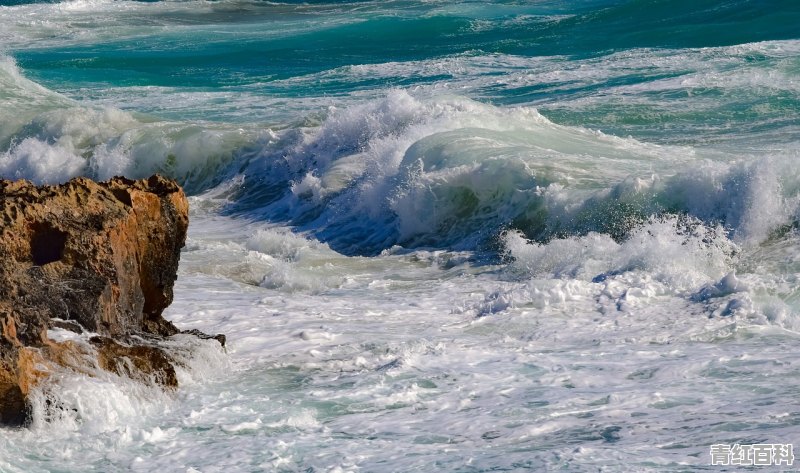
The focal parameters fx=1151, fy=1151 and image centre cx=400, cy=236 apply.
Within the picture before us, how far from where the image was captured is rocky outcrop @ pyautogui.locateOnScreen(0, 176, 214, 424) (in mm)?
5562

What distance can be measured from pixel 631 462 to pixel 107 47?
2722 cm

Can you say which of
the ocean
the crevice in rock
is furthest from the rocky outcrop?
the ocean

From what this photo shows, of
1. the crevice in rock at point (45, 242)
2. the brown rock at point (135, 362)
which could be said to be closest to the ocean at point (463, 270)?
the brown rock at point (135, 362)

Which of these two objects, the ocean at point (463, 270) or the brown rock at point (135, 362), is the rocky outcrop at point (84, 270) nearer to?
the brown rock at point (135, 362)

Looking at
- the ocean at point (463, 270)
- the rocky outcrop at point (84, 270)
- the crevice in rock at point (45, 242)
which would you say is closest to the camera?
the ocean at point (463, 270)

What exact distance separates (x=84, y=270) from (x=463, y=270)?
13.8ft

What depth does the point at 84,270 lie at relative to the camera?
5.73 metres

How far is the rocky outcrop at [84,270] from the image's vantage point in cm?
556

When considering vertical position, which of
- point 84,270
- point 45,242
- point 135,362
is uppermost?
point 45,242

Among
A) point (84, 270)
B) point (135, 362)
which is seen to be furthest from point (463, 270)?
point (84, 270)

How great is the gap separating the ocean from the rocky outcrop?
176 mm

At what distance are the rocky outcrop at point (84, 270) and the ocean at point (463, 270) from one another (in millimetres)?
176

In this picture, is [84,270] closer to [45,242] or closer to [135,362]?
[45,242]

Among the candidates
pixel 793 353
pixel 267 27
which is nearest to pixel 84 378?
pixel 793 353
